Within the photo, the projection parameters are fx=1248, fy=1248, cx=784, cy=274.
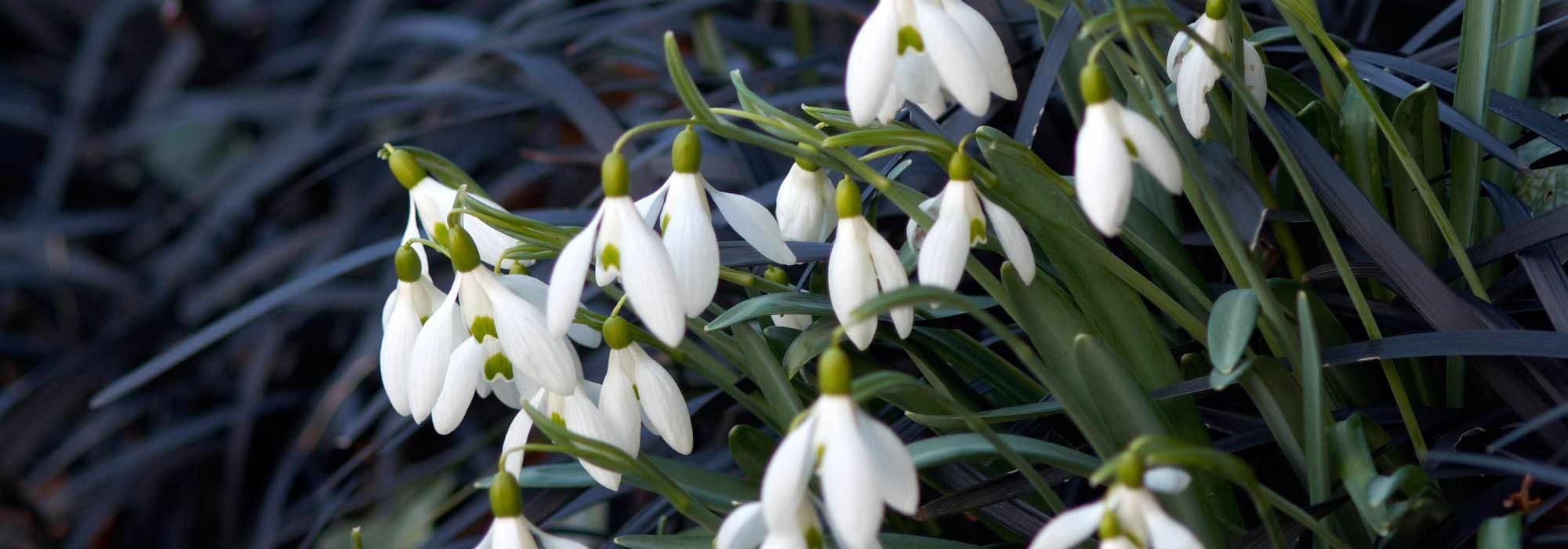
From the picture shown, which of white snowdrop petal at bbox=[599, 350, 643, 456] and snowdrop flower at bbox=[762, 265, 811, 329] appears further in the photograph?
snowdrop flower at bbox=[762, 265, 811, 329]

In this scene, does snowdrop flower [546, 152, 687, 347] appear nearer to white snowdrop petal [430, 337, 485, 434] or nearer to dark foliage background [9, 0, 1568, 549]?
white snowdrop petal [430, 337, 485, 434]

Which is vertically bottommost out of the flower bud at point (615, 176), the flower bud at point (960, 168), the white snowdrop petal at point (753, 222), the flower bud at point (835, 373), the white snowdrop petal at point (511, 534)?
the flower bud at point (835, 373)

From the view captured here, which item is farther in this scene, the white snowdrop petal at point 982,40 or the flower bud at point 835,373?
the white snowdrop petal at point 982,40

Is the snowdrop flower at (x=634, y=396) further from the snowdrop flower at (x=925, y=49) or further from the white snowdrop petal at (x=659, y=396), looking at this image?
the snowdrop flower at (x=925, y=49)

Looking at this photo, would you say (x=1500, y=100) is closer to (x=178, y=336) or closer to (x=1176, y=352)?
(x=1176, y=352)

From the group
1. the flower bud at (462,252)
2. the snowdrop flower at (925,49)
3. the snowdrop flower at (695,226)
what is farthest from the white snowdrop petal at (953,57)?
the flower bud at (462,252)

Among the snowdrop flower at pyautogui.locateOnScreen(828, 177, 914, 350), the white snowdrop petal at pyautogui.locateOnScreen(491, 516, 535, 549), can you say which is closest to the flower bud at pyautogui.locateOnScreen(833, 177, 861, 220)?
the snowdrop flower at pyautogui.locateOnScreen(828, 177, 914, 350)
